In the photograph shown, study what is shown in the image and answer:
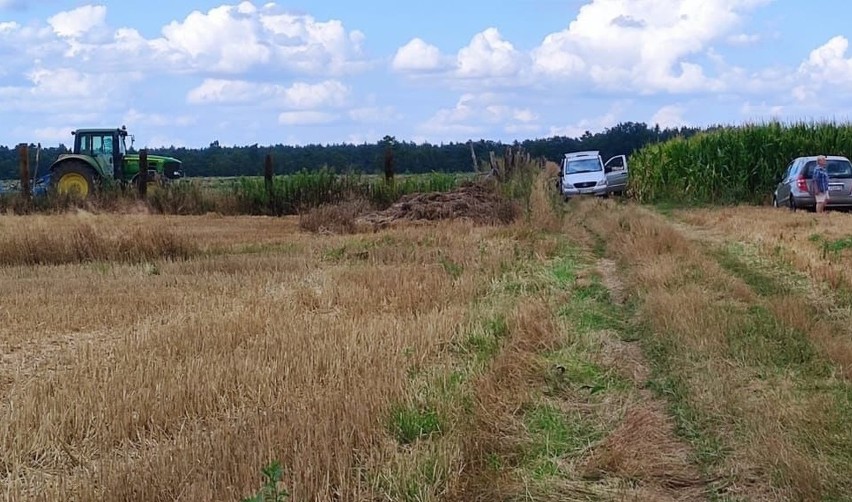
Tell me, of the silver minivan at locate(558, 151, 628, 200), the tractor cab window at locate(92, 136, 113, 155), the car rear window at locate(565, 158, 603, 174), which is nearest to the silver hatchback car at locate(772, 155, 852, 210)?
the silver minivan at locate(558, 151, 628, 200)

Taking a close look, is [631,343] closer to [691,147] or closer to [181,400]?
[181,400]

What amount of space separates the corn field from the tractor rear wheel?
19.4m

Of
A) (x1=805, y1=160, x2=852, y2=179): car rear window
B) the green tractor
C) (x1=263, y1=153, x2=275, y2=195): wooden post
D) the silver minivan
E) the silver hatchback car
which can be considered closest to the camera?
the silver hatchback car

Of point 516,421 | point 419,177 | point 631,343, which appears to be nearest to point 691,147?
→ point 419,177

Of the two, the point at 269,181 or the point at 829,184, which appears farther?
the point at 269,181

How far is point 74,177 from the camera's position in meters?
33.6

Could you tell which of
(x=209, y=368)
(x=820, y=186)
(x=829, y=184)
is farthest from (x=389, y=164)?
(x=209, y=368)

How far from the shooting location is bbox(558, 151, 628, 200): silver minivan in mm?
35969

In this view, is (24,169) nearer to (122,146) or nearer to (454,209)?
(122,146)

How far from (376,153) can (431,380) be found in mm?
40978

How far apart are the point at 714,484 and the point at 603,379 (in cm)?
221

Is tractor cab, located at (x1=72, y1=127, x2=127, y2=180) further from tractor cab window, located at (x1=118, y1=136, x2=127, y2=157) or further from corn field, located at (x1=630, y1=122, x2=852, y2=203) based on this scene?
corn field, located at (x1=630, y1=122, x2=852, y2=203)

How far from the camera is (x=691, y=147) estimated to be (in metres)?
35.6

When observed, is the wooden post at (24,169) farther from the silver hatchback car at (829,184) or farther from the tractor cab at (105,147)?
the silver hatchback car at (829,184)
